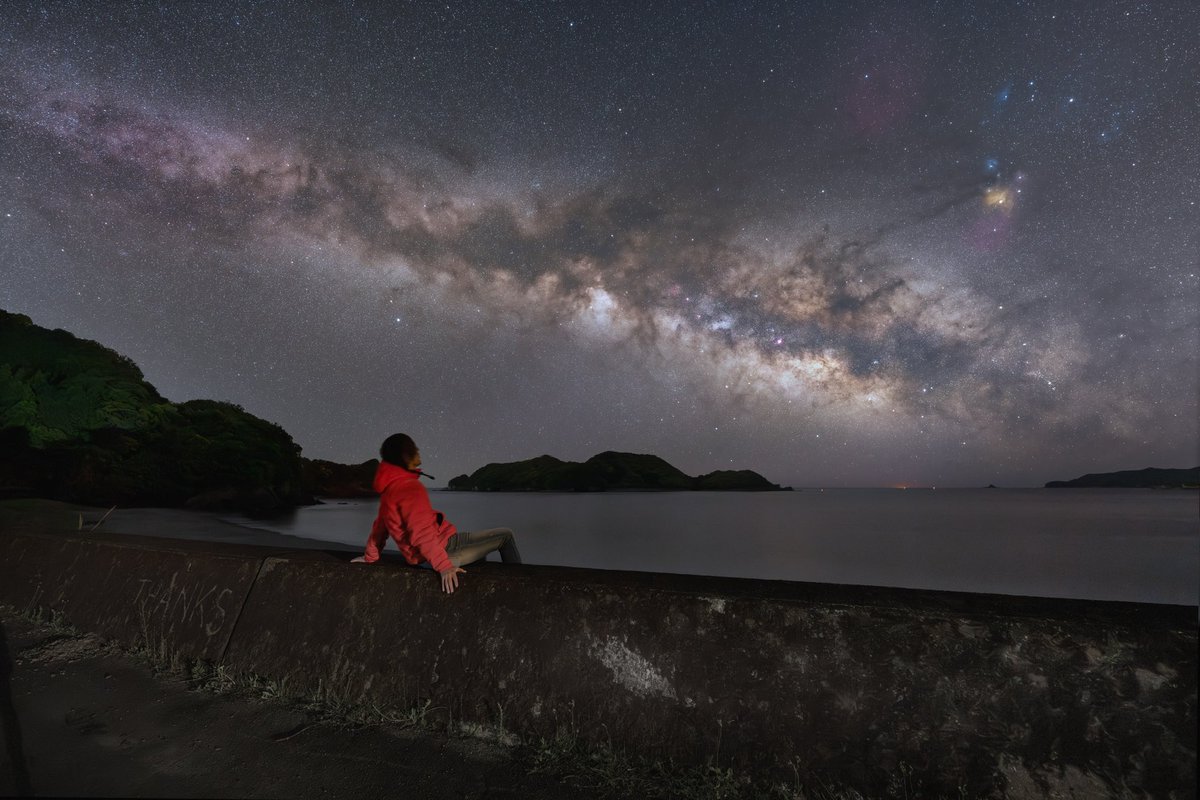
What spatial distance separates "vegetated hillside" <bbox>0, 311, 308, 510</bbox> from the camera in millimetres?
24094

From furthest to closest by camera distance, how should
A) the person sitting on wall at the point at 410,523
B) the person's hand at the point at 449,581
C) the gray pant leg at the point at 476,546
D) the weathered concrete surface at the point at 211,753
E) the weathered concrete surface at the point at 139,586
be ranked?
the gray pant leg at the point at 476,546, the weathered concrete surface at the point at 139,586, the person sitting on wall at the point at 410,523, the person's hand at the point at 449,581, the weathered concrete surface at the point at 211,753

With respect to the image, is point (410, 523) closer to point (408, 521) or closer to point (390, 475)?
point (408, 521)

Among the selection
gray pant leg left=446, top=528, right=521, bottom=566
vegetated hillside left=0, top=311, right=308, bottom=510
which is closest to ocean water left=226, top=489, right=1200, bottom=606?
vegetated hillside left=0, top=311, right=308, bottom=510

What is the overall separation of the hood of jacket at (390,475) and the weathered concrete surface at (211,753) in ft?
4.65

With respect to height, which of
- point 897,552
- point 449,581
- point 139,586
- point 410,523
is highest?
point 410,523

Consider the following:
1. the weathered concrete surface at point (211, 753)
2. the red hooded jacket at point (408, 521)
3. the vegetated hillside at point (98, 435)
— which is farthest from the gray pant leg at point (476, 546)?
the vegetated hillside at point (98, 435)

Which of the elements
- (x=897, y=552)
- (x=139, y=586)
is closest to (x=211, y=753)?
(x=139, y=586)

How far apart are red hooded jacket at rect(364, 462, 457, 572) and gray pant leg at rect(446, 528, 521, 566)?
8.0 inches

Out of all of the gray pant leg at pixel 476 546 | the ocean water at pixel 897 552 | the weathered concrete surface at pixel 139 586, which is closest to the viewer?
the weathered concrete surface at pixel 139 586

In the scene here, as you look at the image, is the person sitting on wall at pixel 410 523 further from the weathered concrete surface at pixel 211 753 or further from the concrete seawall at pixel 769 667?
the weathered concrete surface at pixel 211 753

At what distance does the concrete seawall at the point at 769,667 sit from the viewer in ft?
6.53

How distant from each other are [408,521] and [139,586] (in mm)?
2661

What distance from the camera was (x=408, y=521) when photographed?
3463mm

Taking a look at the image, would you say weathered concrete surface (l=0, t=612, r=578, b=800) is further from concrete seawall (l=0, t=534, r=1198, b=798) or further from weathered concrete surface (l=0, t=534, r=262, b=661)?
weathered concrete surface (l=0, t=534, r=262, b=661)
